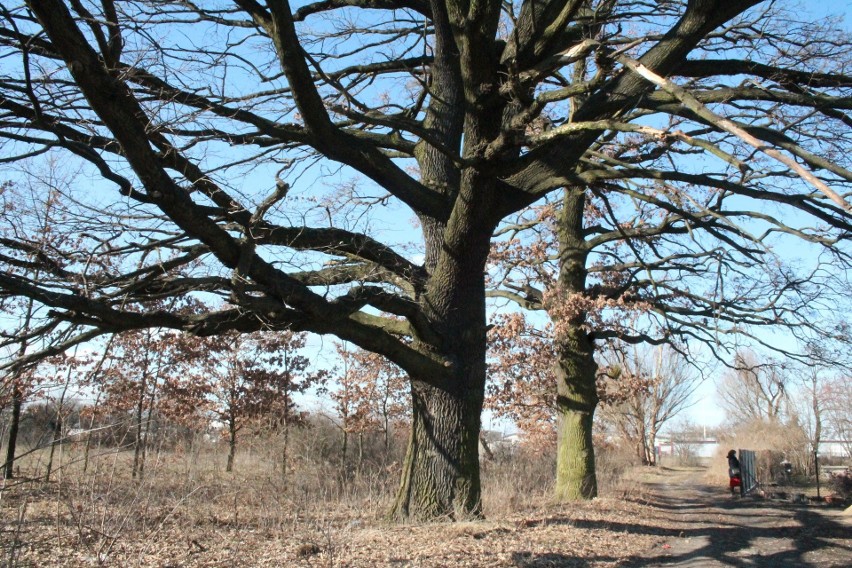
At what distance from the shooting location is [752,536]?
11375 mm

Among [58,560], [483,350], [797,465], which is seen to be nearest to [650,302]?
[483,350]

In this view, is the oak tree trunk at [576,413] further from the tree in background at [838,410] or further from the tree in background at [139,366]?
the tree in background at [838,410]

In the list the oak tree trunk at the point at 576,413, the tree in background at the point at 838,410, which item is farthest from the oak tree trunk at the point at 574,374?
the tree in background at the point at 838,410

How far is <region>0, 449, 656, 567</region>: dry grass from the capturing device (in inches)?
243

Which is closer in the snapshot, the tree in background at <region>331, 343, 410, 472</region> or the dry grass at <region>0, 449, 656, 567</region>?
the dry grass at <region>0, 449, 656, 567</region>

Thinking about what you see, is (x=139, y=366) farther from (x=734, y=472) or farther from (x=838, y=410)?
(x=838, y=410)

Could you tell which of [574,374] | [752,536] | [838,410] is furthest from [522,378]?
[838,410]

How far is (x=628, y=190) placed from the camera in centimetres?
1036

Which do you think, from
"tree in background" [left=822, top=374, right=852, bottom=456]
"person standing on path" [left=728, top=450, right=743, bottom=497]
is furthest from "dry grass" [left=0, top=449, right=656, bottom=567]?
"tree in background" [left=822, top=374, right=852, bottom=456]

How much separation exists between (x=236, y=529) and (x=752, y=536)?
8.62 meters

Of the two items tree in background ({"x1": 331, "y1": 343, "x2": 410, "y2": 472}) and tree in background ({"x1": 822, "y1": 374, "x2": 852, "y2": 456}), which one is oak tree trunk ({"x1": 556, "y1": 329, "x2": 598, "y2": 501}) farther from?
tree in background ({"x1": 822, "y1": 374, "x2": 852, "y2": 456})

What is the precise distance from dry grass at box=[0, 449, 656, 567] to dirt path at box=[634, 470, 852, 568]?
0.68 metres

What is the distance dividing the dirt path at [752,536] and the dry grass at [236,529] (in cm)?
68

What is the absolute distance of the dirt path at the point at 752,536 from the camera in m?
8.72
